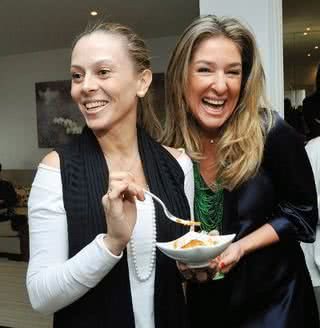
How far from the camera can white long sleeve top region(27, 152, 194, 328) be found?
839 millimetres

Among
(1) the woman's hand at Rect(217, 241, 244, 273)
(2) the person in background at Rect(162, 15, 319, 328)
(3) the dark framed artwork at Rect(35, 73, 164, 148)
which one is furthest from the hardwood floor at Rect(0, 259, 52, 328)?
(3) the dark framed artwork at Rect(35, 73, 164, 148)

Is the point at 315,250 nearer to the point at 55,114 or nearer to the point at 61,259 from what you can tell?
the point at 61,259

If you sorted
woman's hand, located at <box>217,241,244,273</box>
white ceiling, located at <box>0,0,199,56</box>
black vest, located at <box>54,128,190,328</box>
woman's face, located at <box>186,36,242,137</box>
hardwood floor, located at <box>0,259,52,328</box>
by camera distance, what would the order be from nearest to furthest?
black vest, located at <box>54,128,190,328</box> < woman's hand, located at <box>217,241,244,273</box> < woman's face, located at <box>186,36,242,137</box> < hardwood floor, located at <box>0,259,52,328</box> < white ceiling, located at <box>0,0,199,56</box>

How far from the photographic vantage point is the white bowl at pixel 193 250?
2.89 ft

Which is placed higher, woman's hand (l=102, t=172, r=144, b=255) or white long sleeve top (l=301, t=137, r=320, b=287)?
woman's hand (l=102, t=172, r=144, b=255)

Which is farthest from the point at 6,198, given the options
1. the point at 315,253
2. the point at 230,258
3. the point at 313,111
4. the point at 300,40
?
the point at 230,258

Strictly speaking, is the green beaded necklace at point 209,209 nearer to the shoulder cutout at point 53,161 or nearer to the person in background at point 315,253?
the shoulder cutout at point 53,161

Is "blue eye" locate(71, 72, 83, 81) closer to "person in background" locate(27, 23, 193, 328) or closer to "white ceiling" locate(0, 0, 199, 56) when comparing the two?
"person in background" locate(27, 23, 193, 328)

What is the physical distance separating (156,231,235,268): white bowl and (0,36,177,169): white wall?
762cm

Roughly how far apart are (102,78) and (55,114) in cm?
755

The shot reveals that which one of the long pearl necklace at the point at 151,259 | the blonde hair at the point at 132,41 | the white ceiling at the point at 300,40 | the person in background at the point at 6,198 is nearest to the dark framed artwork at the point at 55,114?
the person in background at the point at 6,198

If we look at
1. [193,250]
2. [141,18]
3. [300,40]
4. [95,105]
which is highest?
[141,18]

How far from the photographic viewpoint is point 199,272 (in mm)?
1010

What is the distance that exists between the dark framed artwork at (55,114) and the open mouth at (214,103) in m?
6.94
